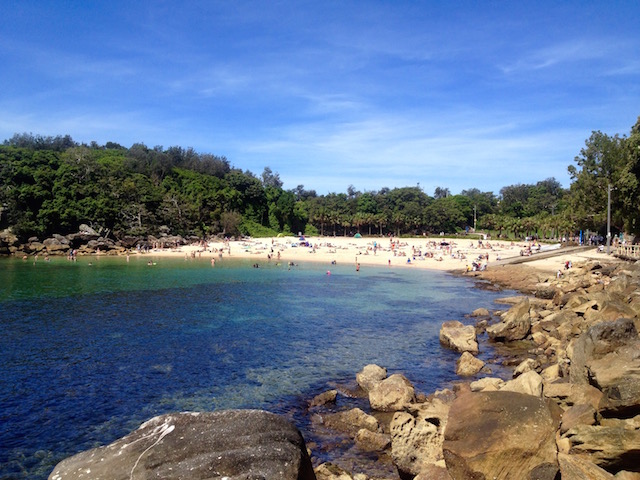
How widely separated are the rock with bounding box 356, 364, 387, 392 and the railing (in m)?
36.0

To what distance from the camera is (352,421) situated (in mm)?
13375

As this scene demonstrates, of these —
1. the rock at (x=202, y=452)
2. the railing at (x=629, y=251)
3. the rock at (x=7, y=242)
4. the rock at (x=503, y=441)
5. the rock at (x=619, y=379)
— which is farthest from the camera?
the rock at (x=7, y=242)

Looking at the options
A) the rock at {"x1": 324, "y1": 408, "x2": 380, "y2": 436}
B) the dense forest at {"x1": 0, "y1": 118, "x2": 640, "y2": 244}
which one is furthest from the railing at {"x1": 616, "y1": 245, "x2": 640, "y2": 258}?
the rock at {"x1": 324, "y1": 408, "x2": 380, "y2": 436}

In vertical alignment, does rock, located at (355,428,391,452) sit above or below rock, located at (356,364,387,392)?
below

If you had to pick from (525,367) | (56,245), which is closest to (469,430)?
(525,367)

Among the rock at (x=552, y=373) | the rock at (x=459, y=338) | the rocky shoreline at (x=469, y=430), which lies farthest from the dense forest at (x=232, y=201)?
the rocky shoreline at (x=469, y=430)

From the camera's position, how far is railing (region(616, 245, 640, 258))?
40812 mm

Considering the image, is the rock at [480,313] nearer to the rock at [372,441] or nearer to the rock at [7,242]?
the rock at [372,441]

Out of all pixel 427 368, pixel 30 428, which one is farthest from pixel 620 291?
pixel 30 428

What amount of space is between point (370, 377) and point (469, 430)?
30.9 ft

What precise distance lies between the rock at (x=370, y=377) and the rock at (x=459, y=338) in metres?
6.12

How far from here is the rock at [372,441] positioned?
39.1ft

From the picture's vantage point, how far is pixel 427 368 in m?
18.7

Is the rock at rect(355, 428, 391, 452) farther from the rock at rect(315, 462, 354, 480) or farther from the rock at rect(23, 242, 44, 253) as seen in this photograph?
the rock at rect(23, 242, 44, 253)
